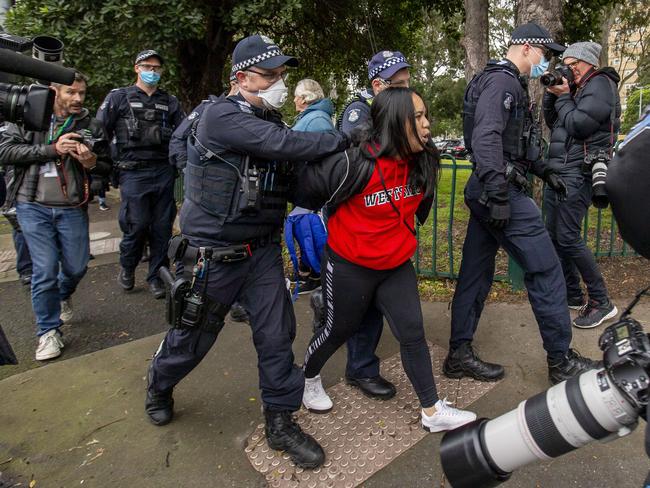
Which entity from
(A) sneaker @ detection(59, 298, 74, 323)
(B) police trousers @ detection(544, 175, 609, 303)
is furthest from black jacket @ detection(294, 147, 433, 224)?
(A) sneaker @ detection(59, 298, 74, 323)

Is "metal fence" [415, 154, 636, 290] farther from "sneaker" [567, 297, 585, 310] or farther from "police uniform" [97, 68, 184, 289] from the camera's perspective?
"police uniform" [97, 68, 184, 289]

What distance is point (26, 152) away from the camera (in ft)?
11.3

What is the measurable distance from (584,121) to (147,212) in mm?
3705

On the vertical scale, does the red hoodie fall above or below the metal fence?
above

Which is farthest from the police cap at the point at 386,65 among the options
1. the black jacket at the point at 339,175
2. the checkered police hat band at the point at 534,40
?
the black jacket at the point at 339,175

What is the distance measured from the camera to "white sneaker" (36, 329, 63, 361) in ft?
11.6

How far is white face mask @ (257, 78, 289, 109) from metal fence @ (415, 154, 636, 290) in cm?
199

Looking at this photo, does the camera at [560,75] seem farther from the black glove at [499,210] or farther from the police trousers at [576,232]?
the black glove at [499,210]

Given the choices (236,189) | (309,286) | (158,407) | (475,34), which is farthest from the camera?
(475,34)

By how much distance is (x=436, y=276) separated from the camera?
191 inches

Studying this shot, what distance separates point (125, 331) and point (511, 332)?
9.98ft

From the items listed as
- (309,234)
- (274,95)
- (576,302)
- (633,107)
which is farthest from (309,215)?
(633,107)

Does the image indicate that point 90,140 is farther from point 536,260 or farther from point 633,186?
point 633,186

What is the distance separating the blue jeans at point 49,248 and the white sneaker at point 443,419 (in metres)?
2.71
